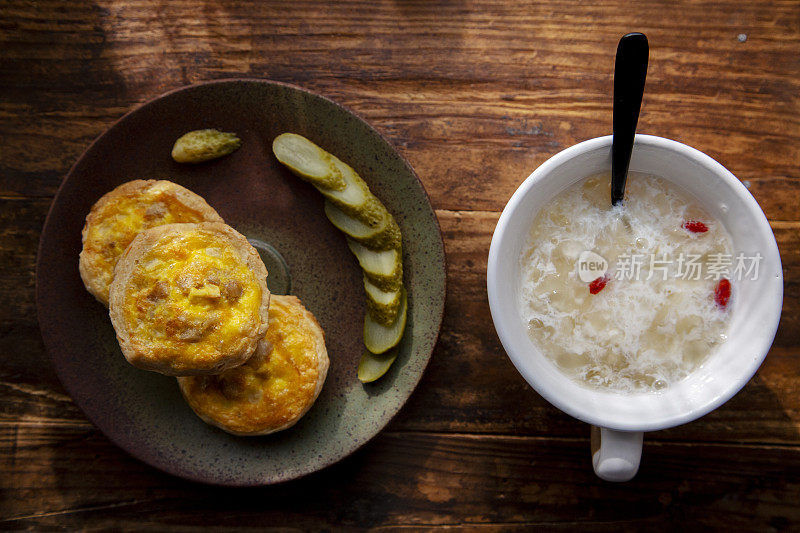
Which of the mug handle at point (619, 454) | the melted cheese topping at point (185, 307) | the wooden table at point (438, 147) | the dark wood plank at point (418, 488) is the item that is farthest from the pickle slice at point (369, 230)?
the mug handle at point (619, 454)

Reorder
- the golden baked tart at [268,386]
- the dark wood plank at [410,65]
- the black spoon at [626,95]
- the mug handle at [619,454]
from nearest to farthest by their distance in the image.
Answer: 1. the black spoon at [626,95]
2. the mug handle at [619,454]
3. the golden baked tart at [268,386]
4. the dark wood plank at [410,65]

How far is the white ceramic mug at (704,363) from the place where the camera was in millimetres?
1398

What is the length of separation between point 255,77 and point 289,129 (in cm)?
26

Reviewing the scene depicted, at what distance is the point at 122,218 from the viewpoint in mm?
1667

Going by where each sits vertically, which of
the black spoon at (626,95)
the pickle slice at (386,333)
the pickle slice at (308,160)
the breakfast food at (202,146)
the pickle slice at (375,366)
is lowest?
the pickle slice at (375,366)

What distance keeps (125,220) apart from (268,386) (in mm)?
632

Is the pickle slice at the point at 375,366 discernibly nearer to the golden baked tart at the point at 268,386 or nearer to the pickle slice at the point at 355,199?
the golden baked tart at the point at 268,386

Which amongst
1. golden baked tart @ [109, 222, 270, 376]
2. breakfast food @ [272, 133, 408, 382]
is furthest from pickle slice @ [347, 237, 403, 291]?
golden baked tart @ [109, 222, 270, 376]

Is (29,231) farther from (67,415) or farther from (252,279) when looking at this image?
(252,279)

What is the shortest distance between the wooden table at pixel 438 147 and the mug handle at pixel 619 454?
0.42 m

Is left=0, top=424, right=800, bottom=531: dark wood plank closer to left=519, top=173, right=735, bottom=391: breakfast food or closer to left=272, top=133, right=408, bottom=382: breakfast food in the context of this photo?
left=272, top=133, right=408, bottom=382: breakfast food

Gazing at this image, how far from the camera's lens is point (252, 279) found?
155 cm

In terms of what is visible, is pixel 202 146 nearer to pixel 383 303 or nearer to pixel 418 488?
pixel 383 303

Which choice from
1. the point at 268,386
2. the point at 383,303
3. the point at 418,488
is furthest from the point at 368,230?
the point at 418,488
